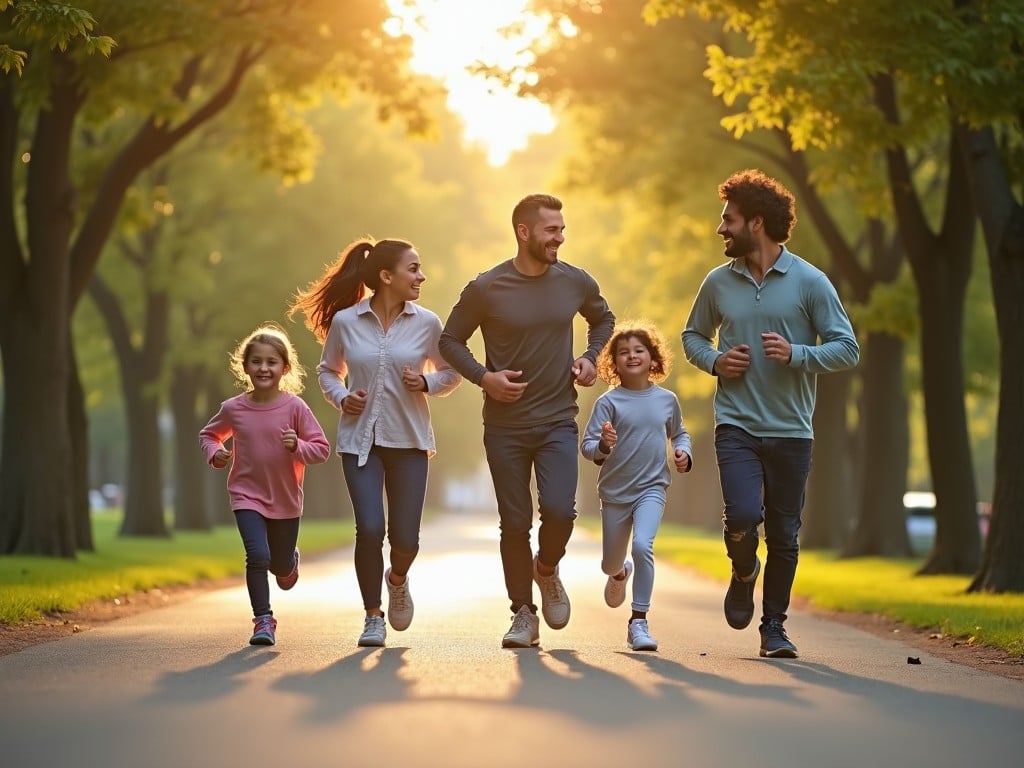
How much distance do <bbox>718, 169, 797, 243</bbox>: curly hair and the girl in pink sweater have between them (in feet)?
8.47

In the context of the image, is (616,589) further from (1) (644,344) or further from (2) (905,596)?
(2) (905,596)

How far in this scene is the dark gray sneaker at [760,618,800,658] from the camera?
8.93 m

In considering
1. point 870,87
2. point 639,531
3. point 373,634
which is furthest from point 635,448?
point 870,87

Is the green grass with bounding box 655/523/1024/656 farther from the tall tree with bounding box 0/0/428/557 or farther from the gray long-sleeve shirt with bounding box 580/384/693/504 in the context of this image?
the tall tree with bounding box 0/0/428/557

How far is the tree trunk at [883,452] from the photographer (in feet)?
84.1

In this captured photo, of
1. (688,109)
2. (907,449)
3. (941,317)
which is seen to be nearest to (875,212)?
(941,317)

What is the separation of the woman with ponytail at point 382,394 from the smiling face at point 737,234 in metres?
1.66

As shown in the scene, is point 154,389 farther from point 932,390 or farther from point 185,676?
point 185,676

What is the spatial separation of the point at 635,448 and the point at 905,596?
707 centimetres

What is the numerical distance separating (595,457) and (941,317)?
10.9 metres

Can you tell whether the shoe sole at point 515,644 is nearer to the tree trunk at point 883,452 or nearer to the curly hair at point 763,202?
the curly hair at point 763,202

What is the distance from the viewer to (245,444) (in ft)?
31.5

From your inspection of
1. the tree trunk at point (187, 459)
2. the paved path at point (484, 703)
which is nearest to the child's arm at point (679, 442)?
the paved path at point (484, 703)

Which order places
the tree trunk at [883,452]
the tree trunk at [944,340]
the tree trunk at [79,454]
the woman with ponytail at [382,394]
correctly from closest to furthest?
1. the woman with ponytail at [382,394]
2. the tree trunk at [944,340]
3. the tree trunk at [79,454]
4. the tree trunk at [883,452]
